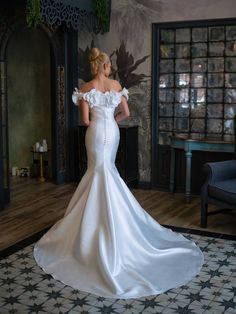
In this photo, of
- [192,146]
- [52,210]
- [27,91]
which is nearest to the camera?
[52,210]

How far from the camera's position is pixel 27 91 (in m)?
7.06

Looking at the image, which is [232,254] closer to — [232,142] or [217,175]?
[217,175]

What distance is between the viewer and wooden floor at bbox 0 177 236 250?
446 centimetres

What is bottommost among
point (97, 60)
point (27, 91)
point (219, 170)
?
point (219, 170)

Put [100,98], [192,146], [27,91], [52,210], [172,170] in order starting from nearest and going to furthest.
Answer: [100,98]
[52,210]
[192,146]
[172,170]
[27,91]

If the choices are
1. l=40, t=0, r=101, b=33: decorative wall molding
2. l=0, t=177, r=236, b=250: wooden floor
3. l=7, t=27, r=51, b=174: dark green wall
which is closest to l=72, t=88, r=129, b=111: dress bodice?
l=0, t=177, r=236, b=250: wooden floor

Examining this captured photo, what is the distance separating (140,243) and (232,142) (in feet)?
6.83

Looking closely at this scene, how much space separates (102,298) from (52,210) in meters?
2.25

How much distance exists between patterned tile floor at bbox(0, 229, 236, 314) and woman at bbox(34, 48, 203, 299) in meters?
0.10

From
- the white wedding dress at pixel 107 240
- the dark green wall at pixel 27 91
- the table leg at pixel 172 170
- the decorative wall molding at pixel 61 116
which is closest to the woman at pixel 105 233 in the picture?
the white wedding dress at pixel 107 240

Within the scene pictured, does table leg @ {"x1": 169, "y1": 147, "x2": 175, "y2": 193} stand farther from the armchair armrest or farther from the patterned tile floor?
the patterned tile floor

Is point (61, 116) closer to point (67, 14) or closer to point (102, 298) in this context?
point (67, 14)

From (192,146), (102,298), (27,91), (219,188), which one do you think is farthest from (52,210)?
(27,91)

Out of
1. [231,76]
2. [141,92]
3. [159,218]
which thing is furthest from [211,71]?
[159,218]
